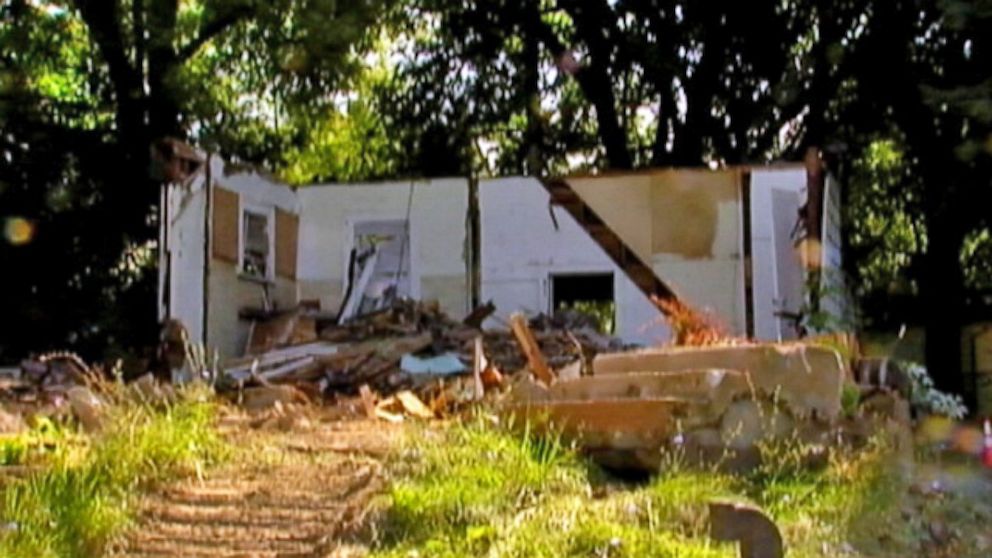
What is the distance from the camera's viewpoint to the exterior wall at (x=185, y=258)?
626 inches

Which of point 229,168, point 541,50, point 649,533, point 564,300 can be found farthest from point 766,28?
point 649,533

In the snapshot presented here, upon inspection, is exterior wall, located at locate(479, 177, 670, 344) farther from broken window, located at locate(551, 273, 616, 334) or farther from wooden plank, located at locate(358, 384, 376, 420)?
wooden plank, located at locate(358, 384, 376, 420)

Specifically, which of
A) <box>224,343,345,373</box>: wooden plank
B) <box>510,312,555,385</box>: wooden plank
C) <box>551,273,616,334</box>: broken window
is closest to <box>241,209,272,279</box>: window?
<box>224,343,345,373</box>: wooden plank

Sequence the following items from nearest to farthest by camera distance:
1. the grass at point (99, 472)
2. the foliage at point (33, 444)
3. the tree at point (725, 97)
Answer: the grass at point (99, 472) → the foliage at point (33, 444) → the tree at point (725, 97)

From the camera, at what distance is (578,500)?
698 cm

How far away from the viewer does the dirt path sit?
22.4ft

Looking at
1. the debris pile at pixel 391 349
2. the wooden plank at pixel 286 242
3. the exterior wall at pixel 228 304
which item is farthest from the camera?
the wooden plank at pixel 286 242

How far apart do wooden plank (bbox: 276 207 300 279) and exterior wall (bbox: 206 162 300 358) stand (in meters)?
0.08

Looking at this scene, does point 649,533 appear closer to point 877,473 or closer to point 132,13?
point 877,473

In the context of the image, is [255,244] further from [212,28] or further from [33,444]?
[33,444]

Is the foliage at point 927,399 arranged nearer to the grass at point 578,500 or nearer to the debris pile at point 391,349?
the debris pile at point 391,349

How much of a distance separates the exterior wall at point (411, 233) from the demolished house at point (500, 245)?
20 mm

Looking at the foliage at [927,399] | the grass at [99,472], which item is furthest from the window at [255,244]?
the grass at [99,472]

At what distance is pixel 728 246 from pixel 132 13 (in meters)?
10.0
